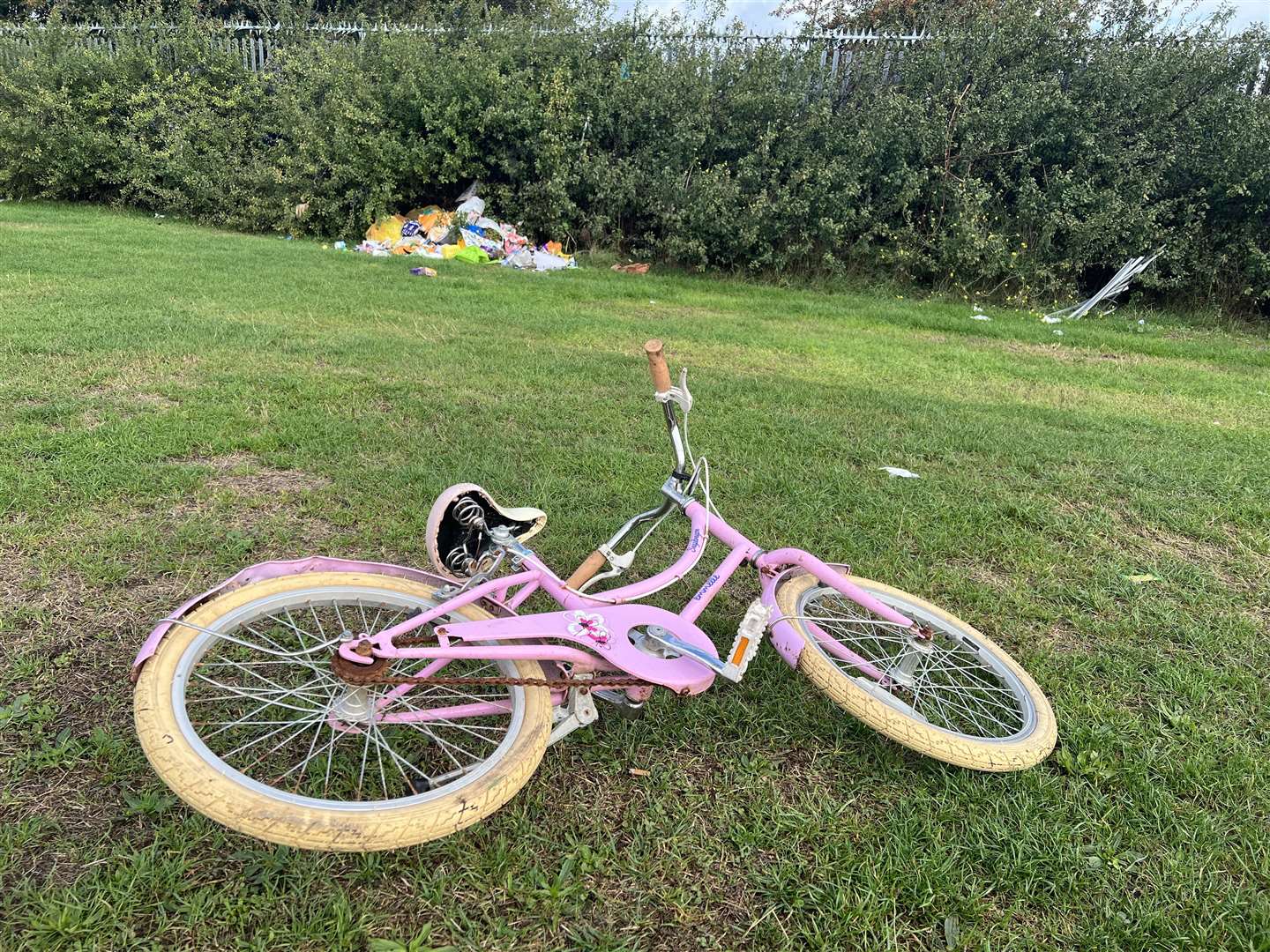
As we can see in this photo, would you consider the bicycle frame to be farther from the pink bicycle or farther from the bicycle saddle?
the bicycle saddle

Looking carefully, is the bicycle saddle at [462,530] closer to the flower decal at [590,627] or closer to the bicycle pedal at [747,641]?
the flower decal at [590,627]

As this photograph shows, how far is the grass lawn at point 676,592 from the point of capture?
1.72 metres

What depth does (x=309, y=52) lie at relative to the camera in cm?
1151

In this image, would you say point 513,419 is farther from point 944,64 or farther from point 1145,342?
point 944,64

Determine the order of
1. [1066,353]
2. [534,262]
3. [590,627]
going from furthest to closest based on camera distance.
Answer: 1. [534,262]
2. [1066,353]
3. [590,627]

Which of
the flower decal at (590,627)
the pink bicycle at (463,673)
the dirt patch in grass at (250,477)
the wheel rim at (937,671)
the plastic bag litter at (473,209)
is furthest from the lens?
the plastic bag litter at (473,209)

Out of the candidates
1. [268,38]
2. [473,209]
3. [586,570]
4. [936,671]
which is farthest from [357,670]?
[268,38]

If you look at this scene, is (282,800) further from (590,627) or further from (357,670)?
(590,627)

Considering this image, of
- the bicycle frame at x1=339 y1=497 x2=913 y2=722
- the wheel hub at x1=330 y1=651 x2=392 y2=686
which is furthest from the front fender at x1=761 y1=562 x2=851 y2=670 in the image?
the wheel hub at x1=330 y1=651 x2=392 y2=686

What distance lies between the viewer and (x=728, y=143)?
995cm

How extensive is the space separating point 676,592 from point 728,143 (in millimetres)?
8691

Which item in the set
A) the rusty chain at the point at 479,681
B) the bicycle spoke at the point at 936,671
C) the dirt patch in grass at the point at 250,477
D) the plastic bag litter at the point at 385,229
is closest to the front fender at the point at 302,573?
the rusty chain at the point at 479,681

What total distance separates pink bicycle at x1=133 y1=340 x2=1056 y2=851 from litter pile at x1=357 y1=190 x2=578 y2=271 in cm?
813

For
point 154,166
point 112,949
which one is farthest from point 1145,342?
point 154,166
